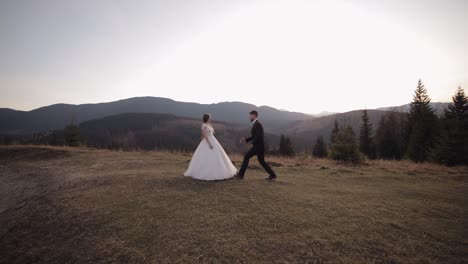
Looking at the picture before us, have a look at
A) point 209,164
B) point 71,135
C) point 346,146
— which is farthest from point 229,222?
point 71,135

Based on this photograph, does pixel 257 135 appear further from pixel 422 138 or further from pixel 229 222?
pixel 422 138

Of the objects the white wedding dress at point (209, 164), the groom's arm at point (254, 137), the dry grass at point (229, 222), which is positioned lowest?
the dry grass at point (229, 222)

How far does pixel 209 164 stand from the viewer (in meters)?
8.41

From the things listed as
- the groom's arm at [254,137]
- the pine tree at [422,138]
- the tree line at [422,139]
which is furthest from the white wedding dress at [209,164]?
the pine tree at [422,138]

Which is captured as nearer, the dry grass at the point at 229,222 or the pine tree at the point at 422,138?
the dry grass at the point at 229,222

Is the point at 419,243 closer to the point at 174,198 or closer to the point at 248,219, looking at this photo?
the point at 248,219

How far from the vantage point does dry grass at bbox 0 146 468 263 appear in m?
3.78

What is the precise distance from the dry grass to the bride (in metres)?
0.51

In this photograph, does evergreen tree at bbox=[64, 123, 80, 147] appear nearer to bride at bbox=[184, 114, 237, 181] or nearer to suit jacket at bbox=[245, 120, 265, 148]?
bride at bbox=[184, 114, 237, 181]

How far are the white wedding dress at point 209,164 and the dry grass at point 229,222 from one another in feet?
1.64

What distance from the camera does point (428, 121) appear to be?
3578cm

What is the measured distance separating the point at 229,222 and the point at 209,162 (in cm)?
386

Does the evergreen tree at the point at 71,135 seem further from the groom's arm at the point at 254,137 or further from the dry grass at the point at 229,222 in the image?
the groom's arm at the point at 254,137

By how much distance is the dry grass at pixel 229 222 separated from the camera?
3775 mm
